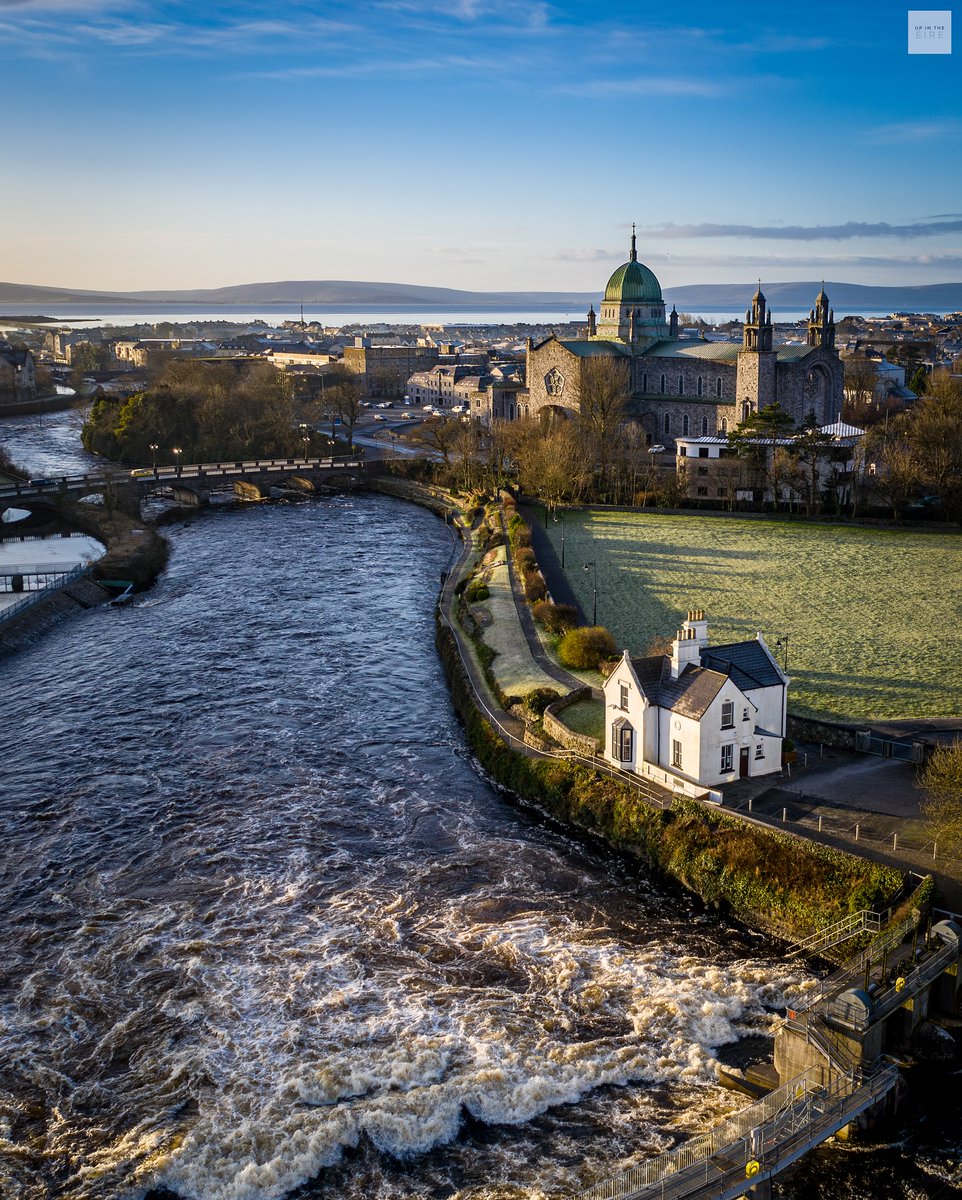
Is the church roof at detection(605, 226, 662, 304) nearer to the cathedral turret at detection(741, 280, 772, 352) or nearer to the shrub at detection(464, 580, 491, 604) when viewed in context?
the cathedral turret at detection(741, 280, 772, 352)

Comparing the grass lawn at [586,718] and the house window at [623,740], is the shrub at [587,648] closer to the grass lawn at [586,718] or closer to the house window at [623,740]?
the grass lawn at [586,718]

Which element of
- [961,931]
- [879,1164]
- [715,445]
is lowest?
[879,1164]

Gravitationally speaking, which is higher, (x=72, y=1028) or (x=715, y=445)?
(x=715, y=445)

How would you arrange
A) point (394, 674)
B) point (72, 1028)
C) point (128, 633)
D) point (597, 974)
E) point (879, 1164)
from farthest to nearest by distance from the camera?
point (128, 633), point (394, 674), point (597, 974), point (72, 1028), point (879, 1164)

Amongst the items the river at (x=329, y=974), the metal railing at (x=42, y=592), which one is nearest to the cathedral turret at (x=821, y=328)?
the metal railing at (x=42, y=592)

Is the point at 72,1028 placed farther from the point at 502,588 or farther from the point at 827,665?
the point at 502,588

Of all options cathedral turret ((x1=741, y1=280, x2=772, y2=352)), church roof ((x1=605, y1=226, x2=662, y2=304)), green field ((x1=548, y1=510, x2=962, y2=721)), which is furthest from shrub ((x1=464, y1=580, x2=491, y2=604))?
church roof ((x1=605, y1=226, x2=662, y2=304))

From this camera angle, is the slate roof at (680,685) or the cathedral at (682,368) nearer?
the slate roof at (680,685)

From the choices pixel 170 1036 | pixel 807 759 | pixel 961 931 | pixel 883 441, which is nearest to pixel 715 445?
pixel 883 441
